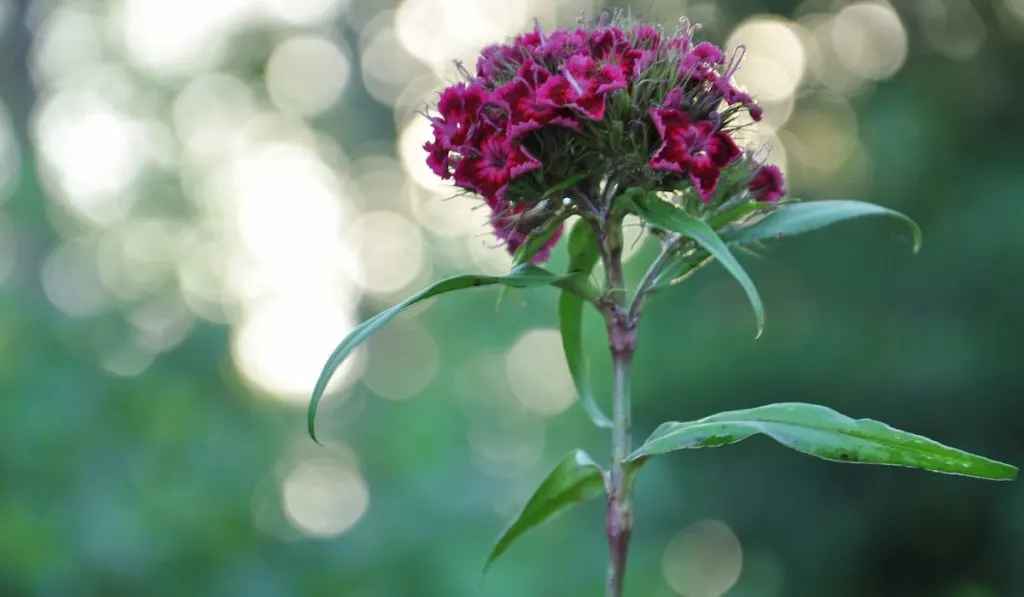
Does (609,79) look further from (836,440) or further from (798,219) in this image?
(836,440)

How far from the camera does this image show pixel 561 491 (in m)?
1.49

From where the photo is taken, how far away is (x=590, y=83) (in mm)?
1221

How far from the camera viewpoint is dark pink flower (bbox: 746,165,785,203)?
139 cm

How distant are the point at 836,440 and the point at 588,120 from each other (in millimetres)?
492

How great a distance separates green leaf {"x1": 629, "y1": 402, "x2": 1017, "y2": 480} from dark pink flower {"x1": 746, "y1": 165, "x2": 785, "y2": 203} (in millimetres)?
308

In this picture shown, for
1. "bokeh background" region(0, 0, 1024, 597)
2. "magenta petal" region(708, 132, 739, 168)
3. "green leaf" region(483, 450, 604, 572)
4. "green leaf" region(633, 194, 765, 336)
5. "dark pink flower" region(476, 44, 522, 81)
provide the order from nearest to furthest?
"green leaf" region(633, 194, 765, 336) → "magenta petal" region(708, 132, 739, 168) → "dark pink flower" region(476, 44, 522, 81) → "green leaf" region(483, 450, 604, 572) → "bokeh background" region(0, 0, 1024, 597)

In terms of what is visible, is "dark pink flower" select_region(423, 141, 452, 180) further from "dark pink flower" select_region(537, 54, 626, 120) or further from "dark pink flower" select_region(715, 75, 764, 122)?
"dark pink flower" select_region(715, 75, 764, 122)

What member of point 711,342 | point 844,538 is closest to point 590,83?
point 711,342

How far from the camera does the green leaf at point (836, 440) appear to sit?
1180 mm

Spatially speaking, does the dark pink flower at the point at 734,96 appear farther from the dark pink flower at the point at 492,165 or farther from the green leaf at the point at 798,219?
the dark pink flower at the point at 492,165

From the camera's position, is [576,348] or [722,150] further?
[576,348]

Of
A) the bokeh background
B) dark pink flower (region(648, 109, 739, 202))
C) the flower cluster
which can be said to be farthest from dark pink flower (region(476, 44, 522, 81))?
the bokeh background

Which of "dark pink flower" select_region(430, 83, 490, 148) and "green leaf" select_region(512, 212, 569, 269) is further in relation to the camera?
"green leaf" select_region(512, 212, 569, 269)

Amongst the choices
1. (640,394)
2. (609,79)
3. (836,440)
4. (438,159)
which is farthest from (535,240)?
(640,394)
